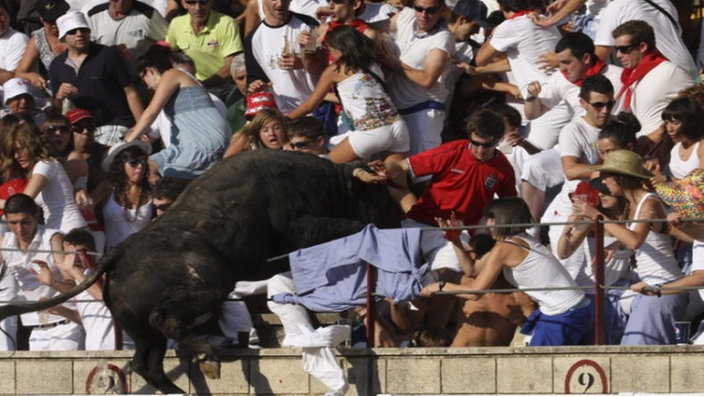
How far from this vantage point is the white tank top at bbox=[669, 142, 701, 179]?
14.3 meters

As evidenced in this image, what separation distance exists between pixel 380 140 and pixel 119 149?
7.22 ft

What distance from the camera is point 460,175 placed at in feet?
47.9

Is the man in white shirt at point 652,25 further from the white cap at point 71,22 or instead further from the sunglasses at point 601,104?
the white cap at point 71,22

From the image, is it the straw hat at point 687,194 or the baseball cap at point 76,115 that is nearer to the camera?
the straw hat at point 687,194

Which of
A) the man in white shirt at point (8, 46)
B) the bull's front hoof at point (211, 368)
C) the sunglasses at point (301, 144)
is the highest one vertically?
the sunglasses at point (301, 144)

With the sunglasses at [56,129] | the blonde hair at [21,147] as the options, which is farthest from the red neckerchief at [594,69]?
the blonde hair at [21,147]

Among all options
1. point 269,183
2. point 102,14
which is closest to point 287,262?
point 269,183

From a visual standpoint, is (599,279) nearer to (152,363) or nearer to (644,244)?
(644,244)

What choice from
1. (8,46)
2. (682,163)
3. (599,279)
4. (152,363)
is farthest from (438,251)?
(8,46)

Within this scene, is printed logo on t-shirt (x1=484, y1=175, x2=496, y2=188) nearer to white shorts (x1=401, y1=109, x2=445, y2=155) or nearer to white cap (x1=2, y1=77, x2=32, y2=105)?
white shorts (x1=401, y1=109, x2=445, y2=155)

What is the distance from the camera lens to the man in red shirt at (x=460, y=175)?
1455 centimetres

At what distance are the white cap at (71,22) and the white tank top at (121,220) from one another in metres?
2.26

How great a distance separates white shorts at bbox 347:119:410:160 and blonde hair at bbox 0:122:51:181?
8.10 ft

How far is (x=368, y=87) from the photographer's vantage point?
15.6m
